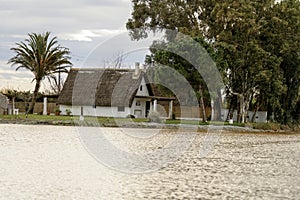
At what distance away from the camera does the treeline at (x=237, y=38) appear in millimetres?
35281

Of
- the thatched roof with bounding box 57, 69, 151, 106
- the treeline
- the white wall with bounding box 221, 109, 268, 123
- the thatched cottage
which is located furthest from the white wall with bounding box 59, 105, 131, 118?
the white wall with bounding box 221, 109, 268, 123

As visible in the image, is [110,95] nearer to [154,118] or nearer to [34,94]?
[34,94]

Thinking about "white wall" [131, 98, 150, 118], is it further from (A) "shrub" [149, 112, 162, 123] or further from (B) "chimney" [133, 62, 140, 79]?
(A) "shrub" [149, 112, 162, 123]

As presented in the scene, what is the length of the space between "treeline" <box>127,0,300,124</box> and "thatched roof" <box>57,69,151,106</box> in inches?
217

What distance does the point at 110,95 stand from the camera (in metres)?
45.2

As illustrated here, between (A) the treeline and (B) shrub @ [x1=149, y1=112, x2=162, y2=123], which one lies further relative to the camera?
(B) shrub @ [x1=149, y1=112, x2=162, y2=123]

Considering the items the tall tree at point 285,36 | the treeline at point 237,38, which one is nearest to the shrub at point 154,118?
the treeline at point 237,38

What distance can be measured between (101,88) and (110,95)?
4.68 feet

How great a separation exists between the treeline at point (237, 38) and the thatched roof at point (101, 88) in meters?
5.51

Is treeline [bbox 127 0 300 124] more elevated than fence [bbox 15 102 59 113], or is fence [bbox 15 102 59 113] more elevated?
treeline [bbox 127 0 300 124]

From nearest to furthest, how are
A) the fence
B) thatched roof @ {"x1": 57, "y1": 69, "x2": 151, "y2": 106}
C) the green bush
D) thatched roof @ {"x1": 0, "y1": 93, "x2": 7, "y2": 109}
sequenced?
the green bush → thatched roof @ {"x1": 0, "y1": 93, "x2": 7, "y2": 109} → thatched roof @ {"x1": 57, "y1": 69, "x2": 151, "y2": 106} → the fence

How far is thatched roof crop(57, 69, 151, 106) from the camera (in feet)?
144

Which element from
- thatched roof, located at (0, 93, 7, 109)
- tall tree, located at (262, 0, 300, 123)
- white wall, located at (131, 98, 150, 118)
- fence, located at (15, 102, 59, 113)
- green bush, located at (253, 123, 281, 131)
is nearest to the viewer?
tall tree, located at (262, 0, 300, 123)

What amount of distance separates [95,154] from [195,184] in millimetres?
5280
